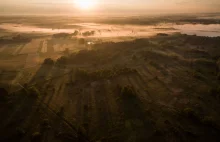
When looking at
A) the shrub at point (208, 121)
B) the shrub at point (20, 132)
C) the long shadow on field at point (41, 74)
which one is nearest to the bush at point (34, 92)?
the long shadow on field at point (41, 74)

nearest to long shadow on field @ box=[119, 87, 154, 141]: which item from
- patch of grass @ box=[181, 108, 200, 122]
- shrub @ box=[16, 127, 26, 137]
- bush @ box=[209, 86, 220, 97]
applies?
patch of grass @ box=[181, 108, 200, 122]

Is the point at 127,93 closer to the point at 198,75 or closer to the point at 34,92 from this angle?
the point at 34,92

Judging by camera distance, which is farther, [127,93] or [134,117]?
[127,93]

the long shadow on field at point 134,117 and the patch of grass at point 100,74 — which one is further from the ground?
the patch of grass at point 100,74

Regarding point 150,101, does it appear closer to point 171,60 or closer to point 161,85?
point 161,85

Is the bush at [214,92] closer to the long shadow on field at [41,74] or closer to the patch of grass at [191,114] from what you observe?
the patch of grass at [191,114]

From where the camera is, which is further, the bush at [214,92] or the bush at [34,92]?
the bush at [214,92]

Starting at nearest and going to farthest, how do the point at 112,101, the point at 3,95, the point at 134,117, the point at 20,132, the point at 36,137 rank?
the point at 36,137 < the point at 20,132 < the point at 134,117 < the point at 3,95 < the point at 112,101

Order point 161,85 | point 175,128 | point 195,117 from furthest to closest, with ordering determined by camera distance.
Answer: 1. point 161,85
2. point 195,117
3. point 175,128

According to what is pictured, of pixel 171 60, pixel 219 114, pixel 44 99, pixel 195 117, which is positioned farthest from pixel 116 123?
pixel 171 60

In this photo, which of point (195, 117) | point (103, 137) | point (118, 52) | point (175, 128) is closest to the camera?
point (103, 137)

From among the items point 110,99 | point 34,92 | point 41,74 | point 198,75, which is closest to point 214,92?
point 198,75
